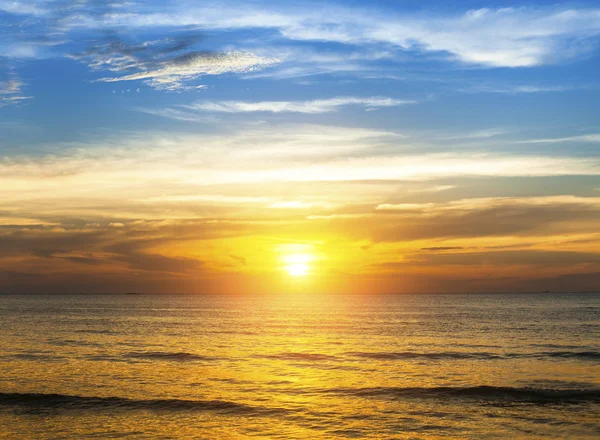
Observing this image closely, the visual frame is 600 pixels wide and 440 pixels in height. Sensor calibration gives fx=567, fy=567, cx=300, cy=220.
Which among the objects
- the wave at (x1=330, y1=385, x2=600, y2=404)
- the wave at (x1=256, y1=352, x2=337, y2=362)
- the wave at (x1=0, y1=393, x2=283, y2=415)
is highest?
the wave at (x1=0, y1=393, x2=283, y2=415)

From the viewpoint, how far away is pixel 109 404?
33.2 metres

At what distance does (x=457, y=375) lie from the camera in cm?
4312

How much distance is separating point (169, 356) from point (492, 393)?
30.4 meters

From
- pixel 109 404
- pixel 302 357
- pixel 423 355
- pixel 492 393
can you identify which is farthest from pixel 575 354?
pixel 109 404

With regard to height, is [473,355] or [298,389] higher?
[298,389]

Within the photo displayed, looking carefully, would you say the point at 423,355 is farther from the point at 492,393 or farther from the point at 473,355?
the point at 492,393

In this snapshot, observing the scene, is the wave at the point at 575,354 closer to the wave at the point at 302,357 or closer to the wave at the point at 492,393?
the wave at the point at 492,393

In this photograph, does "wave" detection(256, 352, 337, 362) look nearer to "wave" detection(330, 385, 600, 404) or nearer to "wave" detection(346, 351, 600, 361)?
"wave" detection(346, 351, 600, 361)

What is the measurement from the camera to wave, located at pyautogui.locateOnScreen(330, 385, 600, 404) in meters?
Answer: 35.0

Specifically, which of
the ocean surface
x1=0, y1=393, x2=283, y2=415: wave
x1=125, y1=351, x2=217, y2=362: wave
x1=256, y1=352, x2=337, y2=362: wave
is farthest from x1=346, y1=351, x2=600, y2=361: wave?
x1=0, y1=393, x2=283, y2=415: wave

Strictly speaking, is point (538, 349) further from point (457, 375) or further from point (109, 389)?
point (109, 389)

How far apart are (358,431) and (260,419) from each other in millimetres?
5504

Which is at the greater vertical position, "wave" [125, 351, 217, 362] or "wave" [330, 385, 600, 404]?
"wave" [330, 385, 600, 404]

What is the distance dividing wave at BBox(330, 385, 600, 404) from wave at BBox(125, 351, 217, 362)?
19.6m
